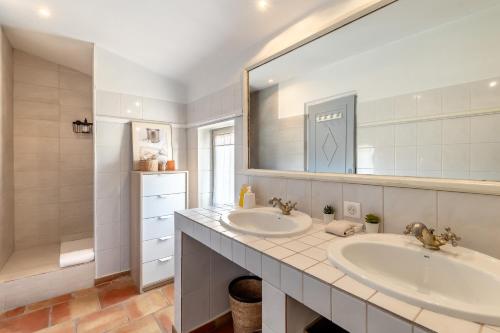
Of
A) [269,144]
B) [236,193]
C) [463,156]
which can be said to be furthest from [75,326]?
[463,156]

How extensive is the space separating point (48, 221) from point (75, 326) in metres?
1.62

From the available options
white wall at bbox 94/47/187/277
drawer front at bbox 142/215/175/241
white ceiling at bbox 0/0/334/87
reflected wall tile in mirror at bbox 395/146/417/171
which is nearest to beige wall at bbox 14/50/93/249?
white ceiling at bbox 0/0/334/87

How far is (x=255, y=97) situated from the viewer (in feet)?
6.24

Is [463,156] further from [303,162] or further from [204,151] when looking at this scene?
[204,151]

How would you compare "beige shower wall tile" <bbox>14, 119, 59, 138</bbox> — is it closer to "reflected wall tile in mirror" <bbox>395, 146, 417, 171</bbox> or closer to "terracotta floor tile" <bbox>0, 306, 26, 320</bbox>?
"terracotta floor tile" <bbox>0, 306, 26, 320</bbox>

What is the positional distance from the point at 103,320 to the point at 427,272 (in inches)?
87.6

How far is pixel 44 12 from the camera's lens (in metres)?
1.83

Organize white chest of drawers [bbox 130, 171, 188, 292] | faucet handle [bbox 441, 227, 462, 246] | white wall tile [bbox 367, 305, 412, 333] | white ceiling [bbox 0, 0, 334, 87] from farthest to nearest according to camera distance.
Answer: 1. white chest of drawers [bbox 130, 171, 188, 292]
2. white ceiling [bbox 0, 0, 334, 87]
3. faucet handle [bbox 441, 227, 462, 246]
4. white wall tile [bbox 367, 305, 412, 333]

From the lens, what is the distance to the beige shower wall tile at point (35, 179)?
2624 mm

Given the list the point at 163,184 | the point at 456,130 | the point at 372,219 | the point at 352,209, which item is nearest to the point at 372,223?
the point at 372,219

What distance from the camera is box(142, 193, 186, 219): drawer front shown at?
2211 millimetres

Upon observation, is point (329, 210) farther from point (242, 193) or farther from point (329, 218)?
point (242, 193)

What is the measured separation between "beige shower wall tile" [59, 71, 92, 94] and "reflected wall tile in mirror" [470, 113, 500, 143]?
3.80 metres

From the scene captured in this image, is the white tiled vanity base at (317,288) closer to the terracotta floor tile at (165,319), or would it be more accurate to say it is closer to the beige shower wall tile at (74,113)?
the terracotta floor tile at (165,319)
